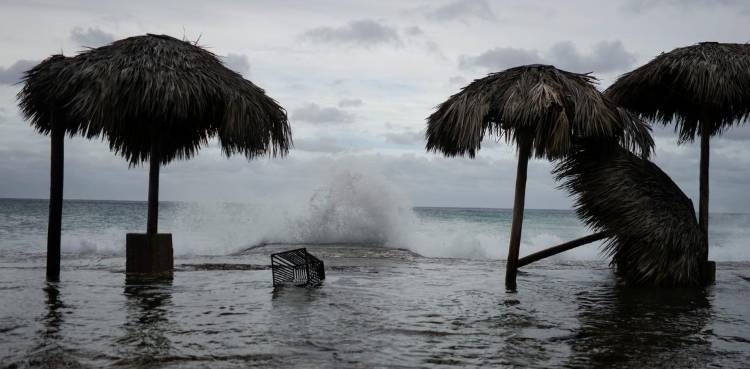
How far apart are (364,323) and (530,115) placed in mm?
4216

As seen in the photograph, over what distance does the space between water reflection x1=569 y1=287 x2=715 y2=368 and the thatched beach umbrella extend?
6.28m

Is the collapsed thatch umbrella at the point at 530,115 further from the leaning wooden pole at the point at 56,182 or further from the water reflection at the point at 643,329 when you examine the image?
the leaning wooden pole at the point at 56,182

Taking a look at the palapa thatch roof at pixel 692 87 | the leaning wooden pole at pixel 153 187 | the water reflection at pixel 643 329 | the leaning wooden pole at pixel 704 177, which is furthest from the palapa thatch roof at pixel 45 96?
the leaning wooden pole at pixel 704 177

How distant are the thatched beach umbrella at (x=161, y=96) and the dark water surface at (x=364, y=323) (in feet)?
8.36

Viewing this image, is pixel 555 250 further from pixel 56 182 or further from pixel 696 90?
pixel 56 182

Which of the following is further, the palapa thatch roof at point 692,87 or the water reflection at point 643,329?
the palapa thatch roof at point 692,87

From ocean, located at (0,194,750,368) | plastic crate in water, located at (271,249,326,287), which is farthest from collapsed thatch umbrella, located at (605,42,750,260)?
plastic crate in water, located at (271,249,326,287)

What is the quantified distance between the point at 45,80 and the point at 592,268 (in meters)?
12.5

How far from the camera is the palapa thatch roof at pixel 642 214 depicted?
11.6 meters

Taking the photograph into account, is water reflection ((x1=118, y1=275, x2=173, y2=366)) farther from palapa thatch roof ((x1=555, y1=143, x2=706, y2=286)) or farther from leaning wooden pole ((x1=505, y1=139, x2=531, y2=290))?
palapa thatch roof ((x1=555, y1=143, x2=706, y2=286))

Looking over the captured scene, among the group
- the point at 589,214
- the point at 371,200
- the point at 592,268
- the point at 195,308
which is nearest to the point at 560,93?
the point at 589,214

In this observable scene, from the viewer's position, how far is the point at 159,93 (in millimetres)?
11438

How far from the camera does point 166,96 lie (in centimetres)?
1126

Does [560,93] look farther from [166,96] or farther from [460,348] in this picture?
[166,96]
